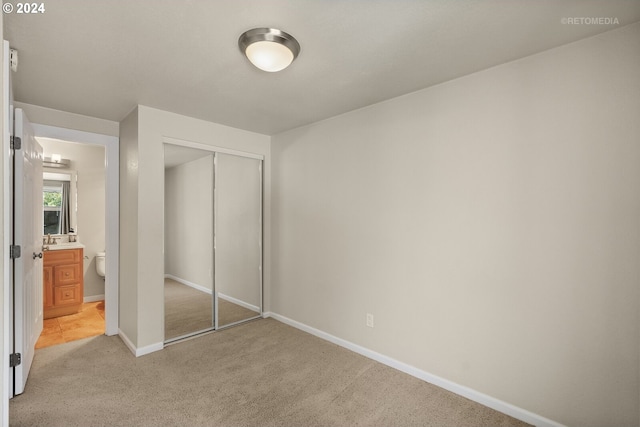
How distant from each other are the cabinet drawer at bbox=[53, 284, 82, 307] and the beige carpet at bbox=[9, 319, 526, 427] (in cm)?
120

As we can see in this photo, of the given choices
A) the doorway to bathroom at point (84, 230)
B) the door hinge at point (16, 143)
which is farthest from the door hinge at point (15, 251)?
the doorway to bathroom at point (84, 230)

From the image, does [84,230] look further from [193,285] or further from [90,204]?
[193,285]

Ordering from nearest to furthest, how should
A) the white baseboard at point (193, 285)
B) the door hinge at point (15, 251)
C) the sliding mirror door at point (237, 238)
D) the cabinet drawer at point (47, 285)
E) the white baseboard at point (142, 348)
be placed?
the door hinge at point (15, 251)
the white baseboard at point (142, 348)
the white baseboard at point (193, 285)
the sliding mirror door at point (237, 238)
the cabinet drawer at point (47, 285)

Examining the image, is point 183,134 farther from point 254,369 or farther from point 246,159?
point 254,369

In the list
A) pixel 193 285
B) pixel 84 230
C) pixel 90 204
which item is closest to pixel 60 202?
pixel 90 204

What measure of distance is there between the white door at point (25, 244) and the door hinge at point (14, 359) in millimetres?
21

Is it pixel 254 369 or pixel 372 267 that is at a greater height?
pixel 372 267

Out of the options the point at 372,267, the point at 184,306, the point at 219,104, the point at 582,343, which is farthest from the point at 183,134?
the point at 582,343

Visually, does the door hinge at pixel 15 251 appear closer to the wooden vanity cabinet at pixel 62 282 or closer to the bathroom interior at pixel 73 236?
the bathroom interior at pixel 73 236

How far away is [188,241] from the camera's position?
3.43 meters

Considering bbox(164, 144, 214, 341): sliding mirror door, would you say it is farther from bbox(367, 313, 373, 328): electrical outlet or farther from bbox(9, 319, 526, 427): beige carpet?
bbox(367, 313, 373, 328): electrical outlet

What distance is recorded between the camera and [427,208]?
252cm

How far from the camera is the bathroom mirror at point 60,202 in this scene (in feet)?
14.7

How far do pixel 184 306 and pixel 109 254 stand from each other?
1014mm
